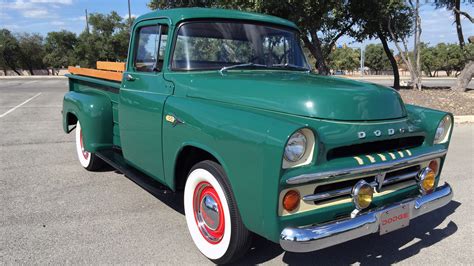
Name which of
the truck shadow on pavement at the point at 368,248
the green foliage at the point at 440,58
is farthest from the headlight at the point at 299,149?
the green foliage at the point at 440,58

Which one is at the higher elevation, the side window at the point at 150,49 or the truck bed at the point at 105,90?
the side window at the point at 150,49

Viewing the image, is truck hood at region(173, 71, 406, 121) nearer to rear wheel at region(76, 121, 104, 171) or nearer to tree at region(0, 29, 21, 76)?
rear wheel at region(76, 121, 104, 171)

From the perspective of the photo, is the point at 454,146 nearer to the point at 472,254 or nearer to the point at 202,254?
the point at 472,254

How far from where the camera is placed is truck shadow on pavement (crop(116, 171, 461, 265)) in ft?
10.3

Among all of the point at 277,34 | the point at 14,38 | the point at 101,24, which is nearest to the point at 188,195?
the point at 277,34

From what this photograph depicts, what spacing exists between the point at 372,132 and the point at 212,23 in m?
1.84

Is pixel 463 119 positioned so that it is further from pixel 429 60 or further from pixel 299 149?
pixel 429 60

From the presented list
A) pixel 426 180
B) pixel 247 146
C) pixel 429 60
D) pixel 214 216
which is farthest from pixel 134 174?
pixel 429 60

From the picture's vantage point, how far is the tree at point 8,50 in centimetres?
5512

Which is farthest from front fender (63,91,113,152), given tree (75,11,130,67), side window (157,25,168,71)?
tree (75,11,130,67)

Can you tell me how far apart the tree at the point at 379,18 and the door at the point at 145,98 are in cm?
1218

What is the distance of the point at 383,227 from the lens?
2.66 metres

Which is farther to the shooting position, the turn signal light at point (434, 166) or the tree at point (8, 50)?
the tree at point (8, 50)

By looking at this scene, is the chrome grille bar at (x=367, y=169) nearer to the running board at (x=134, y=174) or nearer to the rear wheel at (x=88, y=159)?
the running board at (x=134, y=174)
